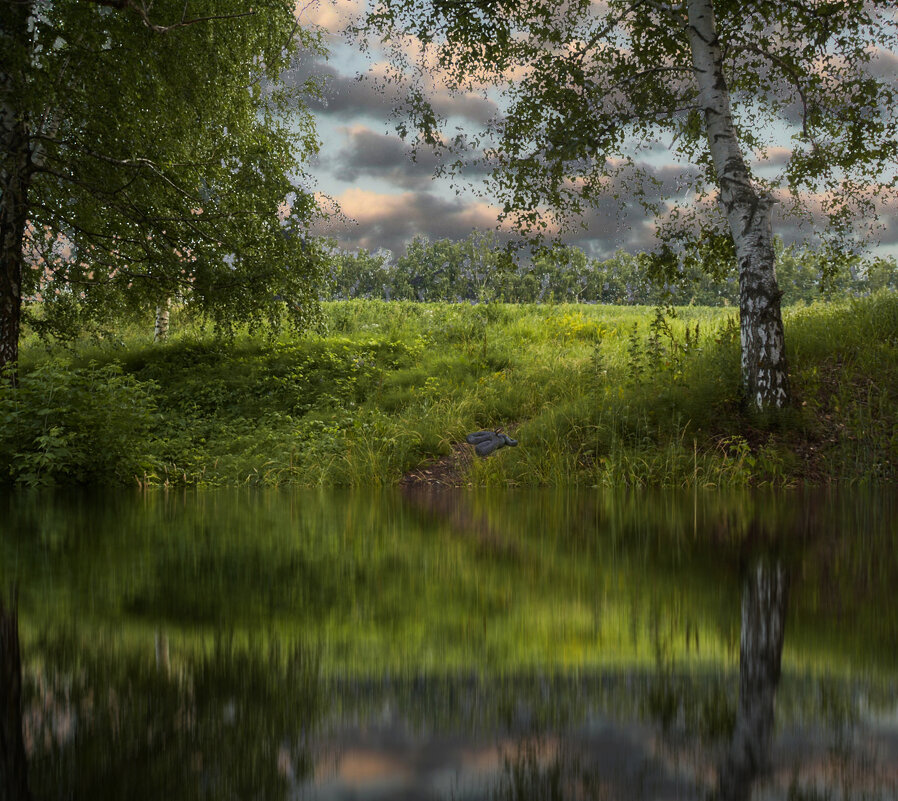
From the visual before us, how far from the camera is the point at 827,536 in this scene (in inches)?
141

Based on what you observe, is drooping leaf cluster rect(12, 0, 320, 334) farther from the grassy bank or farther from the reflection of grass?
the reflection of grass

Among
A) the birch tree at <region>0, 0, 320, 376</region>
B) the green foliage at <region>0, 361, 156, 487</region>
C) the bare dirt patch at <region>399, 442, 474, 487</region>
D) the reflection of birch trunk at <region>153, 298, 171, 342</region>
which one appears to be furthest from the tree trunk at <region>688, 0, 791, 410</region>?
the reflection of birch trunk at <region>153, 298, 171, 342</region>

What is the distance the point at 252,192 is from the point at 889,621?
46.5 ft

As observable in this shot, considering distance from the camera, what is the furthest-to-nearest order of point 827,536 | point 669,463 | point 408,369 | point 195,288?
point 408,369
point 195,288
point 669,463
point 827,536

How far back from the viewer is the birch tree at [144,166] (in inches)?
431

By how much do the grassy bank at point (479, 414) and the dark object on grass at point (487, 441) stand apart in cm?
24

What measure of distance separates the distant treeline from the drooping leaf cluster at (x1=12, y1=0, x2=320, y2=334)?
188 cm

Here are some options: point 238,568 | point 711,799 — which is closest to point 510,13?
point 238,568

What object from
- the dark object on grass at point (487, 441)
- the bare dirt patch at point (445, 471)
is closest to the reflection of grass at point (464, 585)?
the bare dirt patch at point (445, 471)

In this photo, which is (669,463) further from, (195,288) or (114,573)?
(195,288)

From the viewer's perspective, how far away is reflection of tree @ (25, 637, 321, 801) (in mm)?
890

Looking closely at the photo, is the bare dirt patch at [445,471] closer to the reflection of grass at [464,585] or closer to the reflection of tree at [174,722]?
the reflection of grass at [464,585]

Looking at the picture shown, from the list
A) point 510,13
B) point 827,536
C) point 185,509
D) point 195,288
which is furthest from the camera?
point 195,288

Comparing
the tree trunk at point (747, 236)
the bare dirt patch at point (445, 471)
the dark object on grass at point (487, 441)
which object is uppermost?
the tree trunk at point (747, 236)
